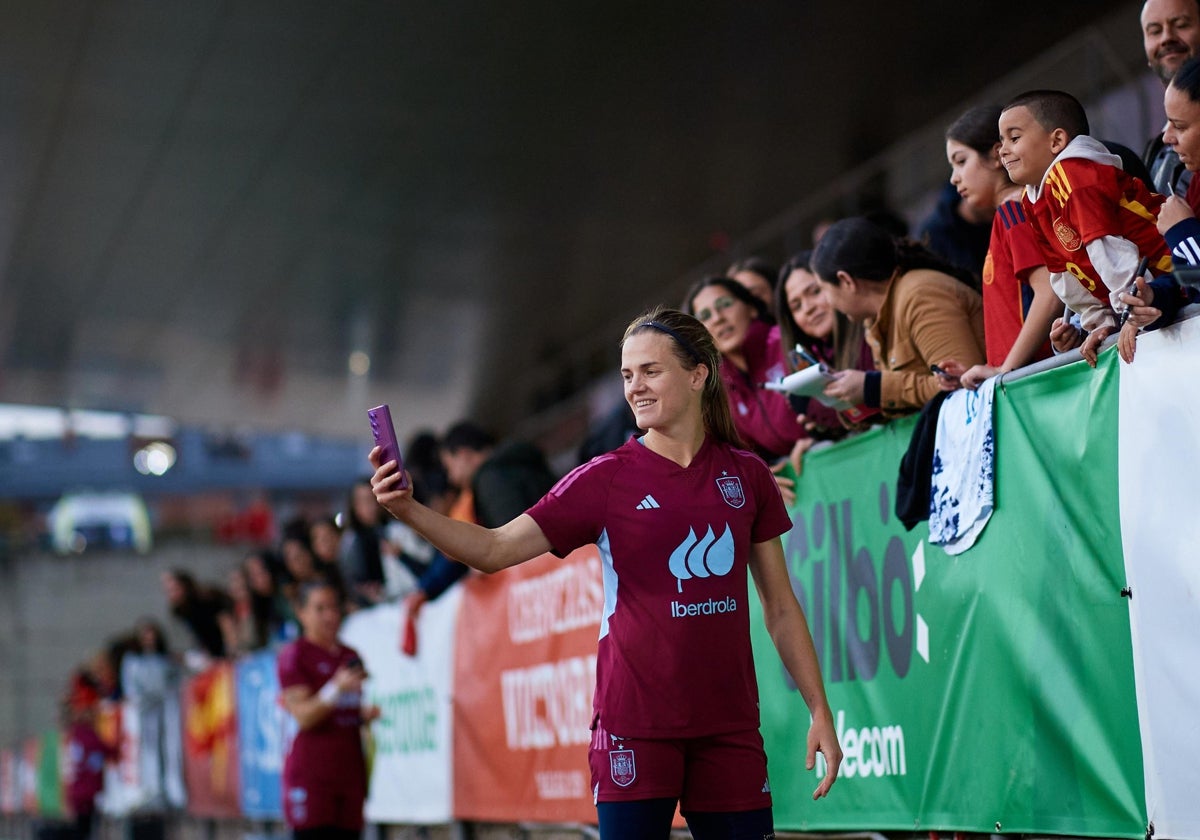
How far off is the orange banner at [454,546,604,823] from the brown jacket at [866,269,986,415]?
1915 millimetres

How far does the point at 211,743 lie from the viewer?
1424cm

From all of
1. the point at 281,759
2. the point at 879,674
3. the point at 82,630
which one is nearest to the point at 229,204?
the point at 281,759

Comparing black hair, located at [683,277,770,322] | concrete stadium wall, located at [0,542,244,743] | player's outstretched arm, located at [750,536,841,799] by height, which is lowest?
player's outstretched arm, located at [750,536,841,799]

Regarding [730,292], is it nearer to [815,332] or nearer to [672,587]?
[815,332]

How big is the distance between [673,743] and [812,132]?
34.6 ft

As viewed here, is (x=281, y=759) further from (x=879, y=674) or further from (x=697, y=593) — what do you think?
(x=697, y=593)

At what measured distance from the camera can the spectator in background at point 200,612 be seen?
1548 centimetres

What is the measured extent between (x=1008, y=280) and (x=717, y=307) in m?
1.72

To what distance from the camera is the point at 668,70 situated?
11617mm

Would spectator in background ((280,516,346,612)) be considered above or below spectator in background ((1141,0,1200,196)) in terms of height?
below

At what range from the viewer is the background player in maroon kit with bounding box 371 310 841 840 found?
3.47 metres

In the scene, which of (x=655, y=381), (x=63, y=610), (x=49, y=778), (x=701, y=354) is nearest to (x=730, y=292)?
(x=701, y=354)

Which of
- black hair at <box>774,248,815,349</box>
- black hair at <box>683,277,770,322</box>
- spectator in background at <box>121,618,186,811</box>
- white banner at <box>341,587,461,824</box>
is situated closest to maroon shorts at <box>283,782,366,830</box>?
white banner at <box>341,587,461,824</box>

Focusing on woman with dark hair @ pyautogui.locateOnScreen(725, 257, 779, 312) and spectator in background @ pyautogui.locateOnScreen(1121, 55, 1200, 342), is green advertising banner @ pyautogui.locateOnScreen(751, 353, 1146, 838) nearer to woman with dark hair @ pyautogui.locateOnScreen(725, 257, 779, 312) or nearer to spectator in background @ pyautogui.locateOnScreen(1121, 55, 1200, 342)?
spectator in background @ pyautogui.locateOnScreen(1121, 55, 1200, 342)
